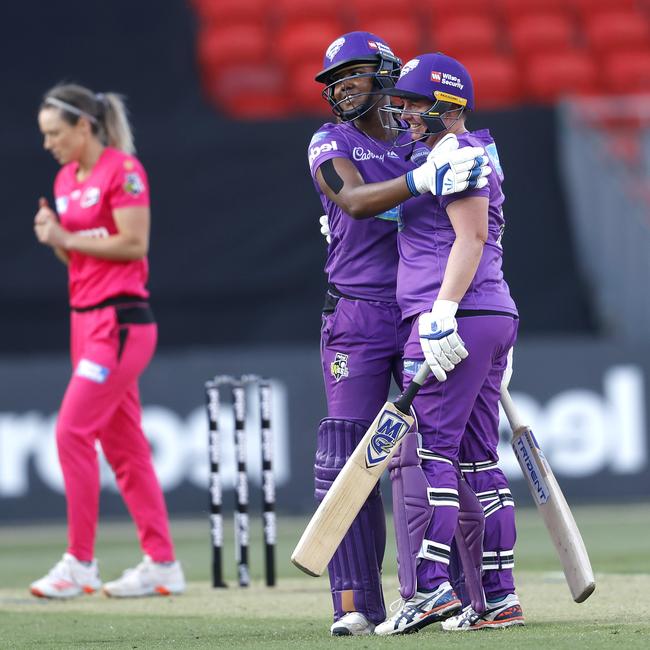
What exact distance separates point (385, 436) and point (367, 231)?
71 cm

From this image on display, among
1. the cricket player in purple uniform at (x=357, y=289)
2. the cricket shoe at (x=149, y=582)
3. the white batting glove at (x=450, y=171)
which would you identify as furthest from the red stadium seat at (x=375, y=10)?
the white batting glove at (x=450, y=171)

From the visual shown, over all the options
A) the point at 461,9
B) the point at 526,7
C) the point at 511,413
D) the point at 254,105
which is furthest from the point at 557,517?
the point at 526,7

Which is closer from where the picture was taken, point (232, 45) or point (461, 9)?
point (232, 45)

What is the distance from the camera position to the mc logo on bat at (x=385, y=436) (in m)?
4.60

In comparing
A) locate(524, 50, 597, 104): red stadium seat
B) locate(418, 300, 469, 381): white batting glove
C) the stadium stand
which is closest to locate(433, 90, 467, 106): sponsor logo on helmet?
locate(418, 300, 469, 381): white batting glove

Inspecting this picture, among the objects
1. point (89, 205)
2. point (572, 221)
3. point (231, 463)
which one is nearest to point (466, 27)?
point (572, 221)

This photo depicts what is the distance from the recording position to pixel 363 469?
4.62 meters

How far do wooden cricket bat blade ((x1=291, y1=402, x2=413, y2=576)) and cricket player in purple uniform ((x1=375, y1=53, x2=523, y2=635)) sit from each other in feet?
0.29

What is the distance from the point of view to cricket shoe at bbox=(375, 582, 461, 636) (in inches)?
179

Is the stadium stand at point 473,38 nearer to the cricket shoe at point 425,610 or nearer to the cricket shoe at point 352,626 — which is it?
the cricket shoe at point 352,626

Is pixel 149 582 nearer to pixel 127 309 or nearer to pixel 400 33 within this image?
pixel 127 309

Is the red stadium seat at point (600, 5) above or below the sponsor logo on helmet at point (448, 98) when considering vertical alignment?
above

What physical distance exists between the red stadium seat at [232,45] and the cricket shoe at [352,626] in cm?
975

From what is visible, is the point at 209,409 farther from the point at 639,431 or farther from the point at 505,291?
the point at 639,431
